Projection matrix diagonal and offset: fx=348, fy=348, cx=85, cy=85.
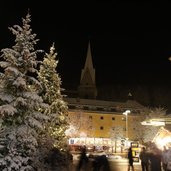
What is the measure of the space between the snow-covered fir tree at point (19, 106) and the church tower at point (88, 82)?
3553 inches

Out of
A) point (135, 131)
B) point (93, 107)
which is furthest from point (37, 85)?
point (93, 107)

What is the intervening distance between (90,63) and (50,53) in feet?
258

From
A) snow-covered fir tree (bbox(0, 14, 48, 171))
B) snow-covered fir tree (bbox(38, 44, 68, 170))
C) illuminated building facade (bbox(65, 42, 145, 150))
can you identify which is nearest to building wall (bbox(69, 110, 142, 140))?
illuminated building facade (bbox(65, 42, 145, 150))

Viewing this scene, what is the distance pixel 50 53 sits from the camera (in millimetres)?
34469

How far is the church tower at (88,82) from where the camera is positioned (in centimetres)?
11062

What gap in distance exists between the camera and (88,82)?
11350 centimetres

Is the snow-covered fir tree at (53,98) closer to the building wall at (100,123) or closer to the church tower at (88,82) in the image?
the building wall at (100,123)

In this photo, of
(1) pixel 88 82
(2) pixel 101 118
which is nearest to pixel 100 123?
(2) pixel 101 118

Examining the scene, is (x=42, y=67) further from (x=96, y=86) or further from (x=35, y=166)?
(x=96, y=86)

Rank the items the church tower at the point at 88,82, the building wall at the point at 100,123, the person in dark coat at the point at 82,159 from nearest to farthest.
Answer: the person in dark coat at the point at 82,159, the building wall at the point at 100,123, the church tower at the point at 88,82

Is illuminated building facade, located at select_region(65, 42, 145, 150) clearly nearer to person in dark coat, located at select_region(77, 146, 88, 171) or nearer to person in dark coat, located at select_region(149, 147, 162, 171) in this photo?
person in dark coat, located at select_region(77, 146, 88, 171)

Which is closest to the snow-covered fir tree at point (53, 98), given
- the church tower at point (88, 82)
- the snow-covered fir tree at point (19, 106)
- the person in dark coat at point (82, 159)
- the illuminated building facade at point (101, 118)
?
the person in dark coat at point (82, 159)

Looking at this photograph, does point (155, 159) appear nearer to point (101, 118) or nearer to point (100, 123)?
point (100, 123)

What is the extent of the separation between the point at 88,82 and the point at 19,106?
311 ft
